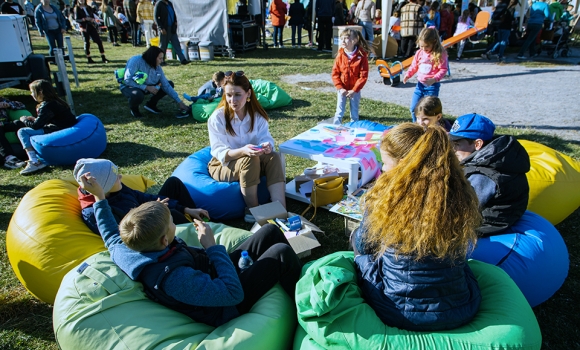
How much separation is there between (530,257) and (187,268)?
2256 mm

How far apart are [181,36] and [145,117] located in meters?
6.81

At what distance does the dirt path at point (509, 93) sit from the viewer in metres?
6.78

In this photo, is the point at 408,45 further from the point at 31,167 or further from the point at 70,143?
the point at 31,167

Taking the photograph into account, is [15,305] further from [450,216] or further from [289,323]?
[450,216]

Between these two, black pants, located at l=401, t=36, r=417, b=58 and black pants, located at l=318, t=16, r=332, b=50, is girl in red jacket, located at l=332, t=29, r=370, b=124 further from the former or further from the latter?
black pants, located at l=318, t=16, r=332, b=50

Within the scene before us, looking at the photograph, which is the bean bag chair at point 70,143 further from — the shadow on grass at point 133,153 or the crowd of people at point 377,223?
the crowd of people at point 377,223

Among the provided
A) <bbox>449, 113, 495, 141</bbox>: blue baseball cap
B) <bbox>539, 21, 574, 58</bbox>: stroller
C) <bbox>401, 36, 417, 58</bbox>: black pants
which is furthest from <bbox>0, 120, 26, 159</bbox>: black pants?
<bbox>539, 21, 574, 58</bbox>: stroller

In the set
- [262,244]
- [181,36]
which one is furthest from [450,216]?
[181,36]

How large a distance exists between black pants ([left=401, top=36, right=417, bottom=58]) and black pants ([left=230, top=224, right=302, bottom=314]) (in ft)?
36.1

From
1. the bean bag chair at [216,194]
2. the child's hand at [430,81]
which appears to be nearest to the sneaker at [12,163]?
the bean bag chair at [216,194]

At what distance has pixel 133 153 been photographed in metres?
5.84

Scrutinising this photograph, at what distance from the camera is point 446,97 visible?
27.0 ft

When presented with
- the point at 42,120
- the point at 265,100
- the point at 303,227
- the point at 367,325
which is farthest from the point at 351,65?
the point at 367,325

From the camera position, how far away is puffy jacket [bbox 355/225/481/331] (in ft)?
6.28
